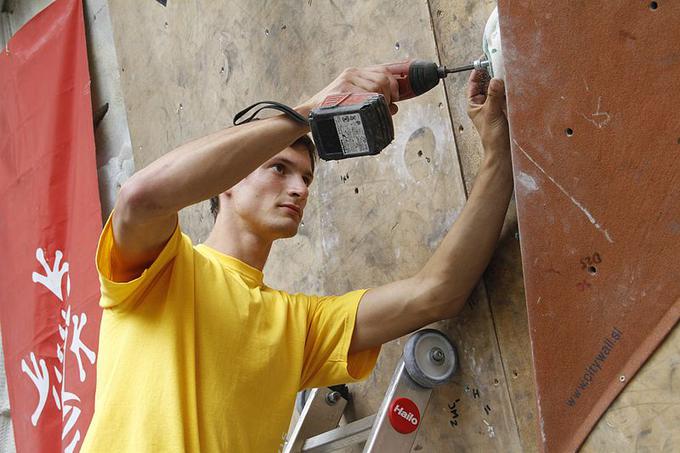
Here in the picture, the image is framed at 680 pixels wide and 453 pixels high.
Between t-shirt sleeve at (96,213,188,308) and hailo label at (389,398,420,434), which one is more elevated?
t-shirt sleeve at (96,213,188,308)

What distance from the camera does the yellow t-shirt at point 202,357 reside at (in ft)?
5.25

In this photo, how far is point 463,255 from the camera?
67.6 inches

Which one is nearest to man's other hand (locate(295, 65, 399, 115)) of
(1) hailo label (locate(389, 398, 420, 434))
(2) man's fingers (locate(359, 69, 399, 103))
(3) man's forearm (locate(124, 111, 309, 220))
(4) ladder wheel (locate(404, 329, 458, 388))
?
(2) man's fingers (locate(359, 69, 399, 103))

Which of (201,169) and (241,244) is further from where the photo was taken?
(241,244)

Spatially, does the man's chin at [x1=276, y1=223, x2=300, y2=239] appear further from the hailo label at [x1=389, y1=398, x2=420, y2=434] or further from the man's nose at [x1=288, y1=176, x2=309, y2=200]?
the hailo label at [x1=389, y1=398, x2=420, y2=434]

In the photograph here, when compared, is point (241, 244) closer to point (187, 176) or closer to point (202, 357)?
point (202, 357)

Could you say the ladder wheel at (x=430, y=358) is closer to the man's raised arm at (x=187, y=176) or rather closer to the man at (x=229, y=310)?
the man at (x=229, y=310)

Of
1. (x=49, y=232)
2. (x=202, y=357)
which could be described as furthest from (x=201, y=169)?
(x=49, y=232)

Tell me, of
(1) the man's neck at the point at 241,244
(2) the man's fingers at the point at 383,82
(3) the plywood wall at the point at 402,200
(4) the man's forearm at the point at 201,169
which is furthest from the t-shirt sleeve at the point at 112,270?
(3) the plywood wall at the point at 402,200

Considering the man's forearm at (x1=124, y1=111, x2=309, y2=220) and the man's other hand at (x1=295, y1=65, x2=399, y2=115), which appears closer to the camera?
the man's forearm at (x1=124, y1=111, x2=309, y2=220)

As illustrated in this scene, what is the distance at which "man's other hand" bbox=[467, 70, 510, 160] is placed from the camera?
5.43 ft

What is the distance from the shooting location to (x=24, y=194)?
3.49 metres

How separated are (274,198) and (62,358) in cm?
158

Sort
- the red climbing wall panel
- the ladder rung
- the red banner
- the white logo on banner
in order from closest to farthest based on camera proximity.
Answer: the red climbing wall panel
the ladder rung
the white logo on banner
the red banner
